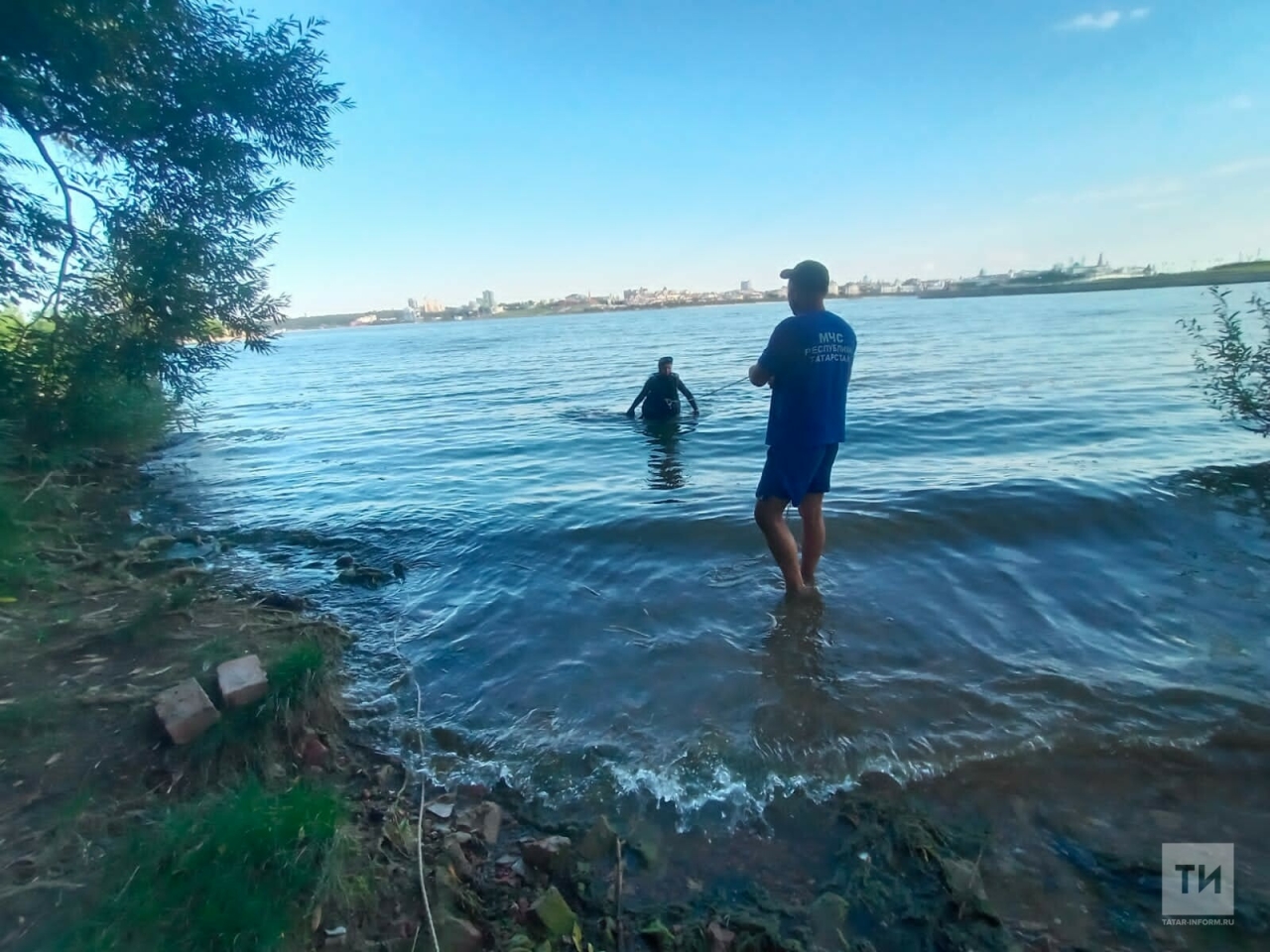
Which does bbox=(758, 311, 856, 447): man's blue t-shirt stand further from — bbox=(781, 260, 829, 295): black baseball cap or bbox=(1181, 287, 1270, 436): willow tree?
bbox=(1181, 287, 1270, 436): willow tree

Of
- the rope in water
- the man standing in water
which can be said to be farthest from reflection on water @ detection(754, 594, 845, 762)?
the rope in water

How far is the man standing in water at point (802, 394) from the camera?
4.90 metres

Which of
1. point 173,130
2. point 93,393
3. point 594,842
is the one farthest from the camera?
point 93,393

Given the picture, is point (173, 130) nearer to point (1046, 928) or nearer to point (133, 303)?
point (133, 303)

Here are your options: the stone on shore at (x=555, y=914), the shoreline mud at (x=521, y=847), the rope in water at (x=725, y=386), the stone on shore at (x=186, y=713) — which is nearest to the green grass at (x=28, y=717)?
the shoreline mud at (x=521, y=847)

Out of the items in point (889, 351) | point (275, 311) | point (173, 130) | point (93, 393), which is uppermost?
point (173, 130)

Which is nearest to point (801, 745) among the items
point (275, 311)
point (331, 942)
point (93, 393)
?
point (331, 942)

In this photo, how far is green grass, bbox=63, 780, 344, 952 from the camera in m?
2.00

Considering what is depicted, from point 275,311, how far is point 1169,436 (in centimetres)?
1281

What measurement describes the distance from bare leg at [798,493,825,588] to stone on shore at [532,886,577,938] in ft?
11.5

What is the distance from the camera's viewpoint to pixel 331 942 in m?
2.17

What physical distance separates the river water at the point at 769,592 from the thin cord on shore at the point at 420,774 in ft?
0.24

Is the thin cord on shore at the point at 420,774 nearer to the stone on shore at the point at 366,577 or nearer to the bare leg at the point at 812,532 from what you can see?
the stone on shore at the point at 366,577

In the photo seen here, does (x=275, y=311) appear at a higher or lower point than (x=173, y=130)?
lower
